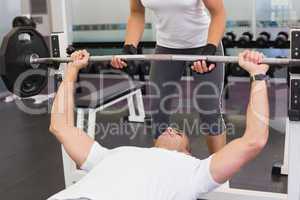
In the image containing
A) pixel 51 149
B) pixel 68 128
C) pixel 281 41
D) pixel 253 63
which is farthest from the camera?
pixel 281 41

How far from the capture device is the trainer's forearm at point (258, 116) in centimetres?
133

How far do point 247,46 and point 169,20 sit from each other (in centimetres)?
338

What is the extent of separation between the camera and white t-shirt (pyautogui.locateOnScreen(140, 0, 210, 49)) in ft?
6.68

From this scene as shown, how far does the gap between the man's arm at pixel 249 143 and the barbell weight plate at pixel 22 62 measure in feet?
3.80

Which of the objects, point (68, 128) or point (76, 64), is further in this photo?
point (76, 64)

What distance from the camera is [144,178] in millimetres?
1293

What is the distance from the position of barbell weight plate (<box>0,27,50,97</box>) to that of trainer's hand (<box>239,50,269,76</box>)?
1106mm

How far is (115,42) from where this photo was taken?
21.4 feet

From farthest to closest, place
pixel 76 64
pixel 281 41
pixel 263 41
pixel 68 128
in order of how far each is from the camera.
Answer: pixel 263 41 → pixel 281 41 → pixel 76 64 → pixel 68 128

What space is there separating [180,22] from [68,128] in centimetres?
84

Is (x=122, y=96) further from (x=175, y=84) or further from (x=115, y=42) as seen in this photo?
(x=115, y=42)

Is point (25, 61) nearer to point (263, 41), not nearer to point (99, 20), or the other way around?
point (263, 41)

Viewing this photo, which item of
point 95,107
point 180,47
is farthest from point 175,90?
point 95,107

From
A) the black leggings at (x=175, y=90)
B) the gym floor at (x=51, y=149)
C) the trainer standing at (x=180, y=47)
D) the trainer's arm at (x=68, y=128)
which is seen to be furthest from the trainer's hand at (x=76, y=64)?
the gym floor at (x=51, y=149)
